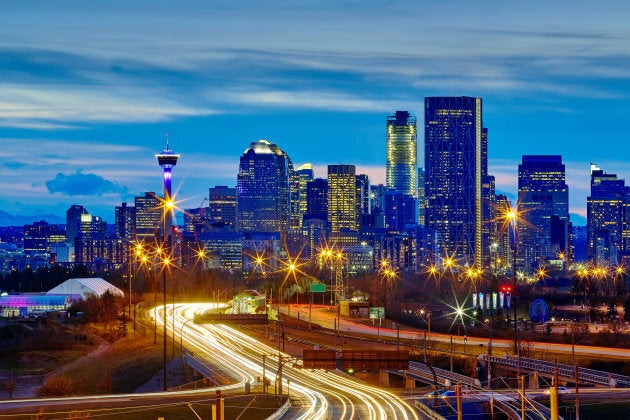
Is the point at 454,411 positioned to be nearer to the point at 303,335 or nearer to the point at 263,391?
the point at 263,391

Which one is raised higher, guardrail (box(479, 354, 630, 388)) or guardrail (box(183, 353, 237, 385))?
guardrail (box(479, 354, 630, 388))

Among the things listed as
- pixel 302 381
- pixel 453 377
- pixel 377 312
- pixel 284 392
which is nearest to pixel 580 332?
pixel 377 312

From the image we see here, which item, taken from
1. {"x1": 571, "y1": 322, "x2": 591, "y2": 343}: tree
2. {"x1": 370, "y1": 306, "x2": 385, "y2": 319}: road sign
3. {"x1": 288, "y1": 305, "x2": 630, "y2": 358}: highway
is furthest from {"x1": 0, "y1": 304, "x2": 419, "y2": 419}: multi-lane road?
{"x1": 571, "y1": 322, "x2": 591, "y2": 343}: tree

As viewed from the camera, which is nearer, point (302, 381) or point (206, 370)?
point (302, 381)

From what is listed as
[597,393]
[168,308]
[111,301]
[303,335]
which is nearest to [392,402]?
[597,393]

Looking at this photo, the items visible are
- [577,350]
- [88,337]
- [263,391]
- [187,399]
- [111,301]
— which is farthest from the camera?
[111,301]

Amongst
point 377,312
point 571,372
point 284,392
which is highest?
point 377,312

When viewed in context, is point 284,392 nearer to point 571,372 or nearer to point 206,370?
point 206,370

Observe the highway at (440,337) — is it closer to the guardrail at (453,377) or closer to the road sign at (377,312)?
the road sign at (377,312)

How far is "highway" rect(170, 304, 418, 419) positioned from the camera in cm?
6606

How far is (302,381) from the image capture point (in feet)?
266

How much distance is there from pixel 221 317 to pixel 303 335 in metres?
15.1

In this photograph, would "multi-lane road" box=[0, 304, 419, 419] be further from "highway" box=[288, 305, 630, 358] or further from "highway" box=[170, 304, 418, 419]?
"highway" box=[288, 305, 630, 358]

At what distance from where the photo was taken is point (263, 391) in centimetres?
7350
